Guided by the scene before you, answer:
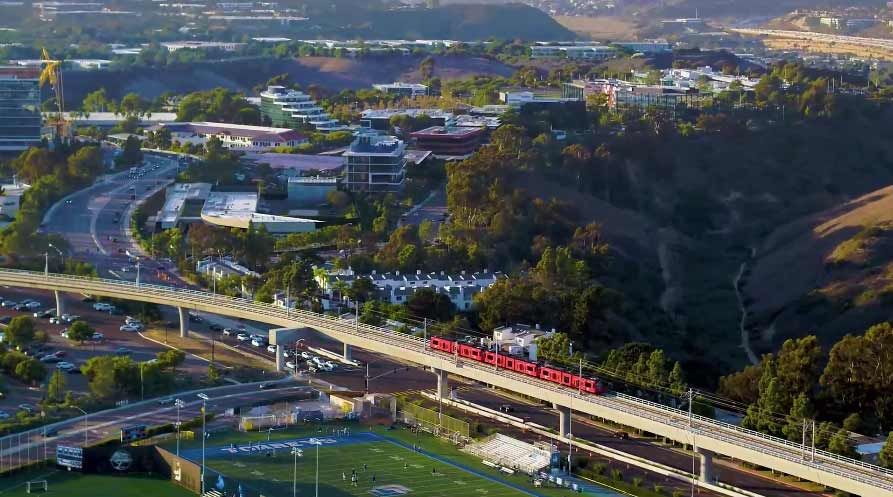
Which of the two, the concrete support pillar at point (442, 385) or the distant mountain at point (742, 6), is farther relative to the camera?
the distant mountain at point (742, 6)

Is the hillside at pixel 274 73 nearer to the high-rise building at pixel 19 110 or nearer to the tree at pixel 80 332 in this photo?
the high-rise building at pixel 19 110

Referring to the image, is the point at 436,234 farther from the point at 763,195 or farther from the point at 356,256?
the point at 763,195

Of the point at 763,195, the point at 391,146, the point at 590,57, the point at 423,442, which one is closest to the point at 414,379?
the point at 423,442

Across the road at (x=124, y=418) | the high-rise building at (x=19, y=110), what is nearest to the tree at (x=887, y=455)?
the road at (x=124, y=418)

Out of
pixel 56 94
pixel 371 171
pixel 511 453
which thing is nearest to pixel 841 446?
pixel 511 453

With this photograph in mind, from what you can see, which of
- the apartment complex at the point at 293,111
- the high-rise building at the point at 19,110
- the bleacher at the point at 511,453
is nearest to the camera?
the bleacher at the point at 511,453

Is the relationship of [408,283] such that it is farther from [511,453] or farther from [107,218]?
[107,218]

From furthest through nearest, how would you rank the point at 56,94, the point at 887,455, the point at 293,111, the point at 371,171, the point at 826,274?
the point at 56,94 → the point at 293,111 → the point at 371,171 → the point at 826,274 → the point at 887,455
